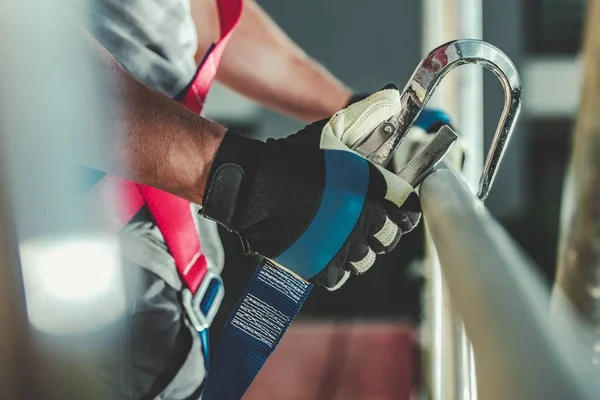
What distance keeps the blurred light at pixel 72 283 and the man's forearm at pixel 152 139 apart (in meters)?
0.10

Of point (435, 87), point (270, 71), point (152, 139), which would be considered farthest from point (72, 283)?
point (270, 71)

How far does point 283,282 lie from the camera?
0.84 metres

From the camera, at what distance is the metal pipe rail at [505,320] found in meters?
0.29

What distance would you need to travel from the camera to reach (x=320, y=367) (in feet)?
11.9

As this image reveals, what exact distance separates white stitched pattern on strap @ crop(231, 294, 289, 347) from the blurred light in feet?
0.54

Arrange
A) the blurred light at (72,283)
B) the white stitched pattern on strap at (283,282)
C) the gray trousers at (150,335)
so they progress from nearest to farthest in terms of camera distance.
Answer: the blurred light at (72,283) → the white stitched pattern on strap at (283,282) → the gray trousers at (150,335)

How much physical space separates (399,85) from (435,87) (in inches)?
172

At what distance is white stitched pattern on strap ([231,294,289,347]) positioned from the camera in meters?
0.86

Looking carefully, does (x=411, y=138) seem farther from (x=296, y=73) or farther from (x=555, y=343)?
(x=555, y=343)

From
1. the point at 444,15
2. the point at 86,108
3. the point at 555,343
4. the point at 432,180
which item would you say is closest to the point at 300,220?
the point at 432,180

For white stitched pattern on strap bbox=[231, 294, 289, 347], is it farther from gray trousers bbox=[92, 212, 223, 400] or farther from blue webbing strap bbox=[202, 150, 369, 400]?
gray trousers bbox=[92, 212, 223, 400]

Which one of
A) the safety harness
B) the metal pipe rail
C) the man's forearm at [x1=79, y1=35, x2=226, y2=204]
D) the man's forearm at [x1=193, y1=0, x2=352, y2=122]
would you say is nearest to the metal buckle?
the safety harness

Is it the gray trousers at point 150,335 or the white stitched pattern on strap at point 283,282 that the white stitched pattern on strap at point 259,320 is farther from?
the gray trousers at point 150,335

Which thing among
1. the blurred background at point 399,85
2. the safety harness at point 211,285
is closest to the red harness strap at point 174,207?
the safety harness at point 211,285
